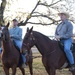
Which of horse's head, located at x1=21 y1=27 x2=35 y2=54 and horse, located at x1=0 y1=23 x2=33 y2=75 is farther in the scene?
horse, located at x1=0 y1=23 x2=33 y2=75

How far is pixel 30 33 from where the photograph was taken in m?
8.91

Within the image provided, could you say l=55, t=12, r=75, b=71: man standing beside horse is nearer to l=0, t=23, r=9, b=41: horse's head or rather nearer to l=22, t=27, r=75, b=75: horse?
l=22, t=27, r=75, b=75: horse

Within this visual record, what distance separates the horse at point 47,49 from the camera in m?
8.88

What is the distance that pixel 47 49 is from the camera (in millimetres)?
9398

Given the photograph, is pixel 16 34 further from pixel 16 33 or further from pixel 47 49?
pixel 47 49

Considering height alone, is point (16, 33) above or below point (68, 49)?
above

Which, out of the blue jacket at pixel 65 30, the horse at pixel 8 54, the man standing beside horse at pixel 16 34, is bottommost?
the horse at pixel 8 54

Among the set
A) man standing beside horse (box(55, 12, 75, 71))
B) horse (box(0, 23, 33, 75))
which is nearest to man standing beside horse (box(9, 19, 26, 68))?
horse (box(0, 23, 33, 75))

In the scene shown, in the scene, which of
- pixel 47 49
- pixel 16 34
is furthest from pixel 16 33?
pixel 47 49

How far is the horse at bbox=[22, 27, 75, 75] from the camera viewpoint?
8.88 metres

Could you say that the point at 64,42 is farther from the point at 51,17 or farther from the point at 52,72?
the point at 51,17

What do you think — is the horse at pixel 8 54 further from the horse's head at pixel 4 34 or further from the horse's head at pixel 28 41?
the horse's head at pixel 28 41

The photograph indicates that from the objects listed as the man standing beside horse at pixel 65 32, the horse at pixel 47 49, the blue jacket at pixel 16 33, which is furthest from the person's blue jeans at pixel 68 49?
the blue jacket at pixel 16 33

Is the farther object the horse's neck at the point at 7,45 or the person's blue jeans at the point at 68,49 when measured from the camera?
the horse's neck at the point at 7,45
